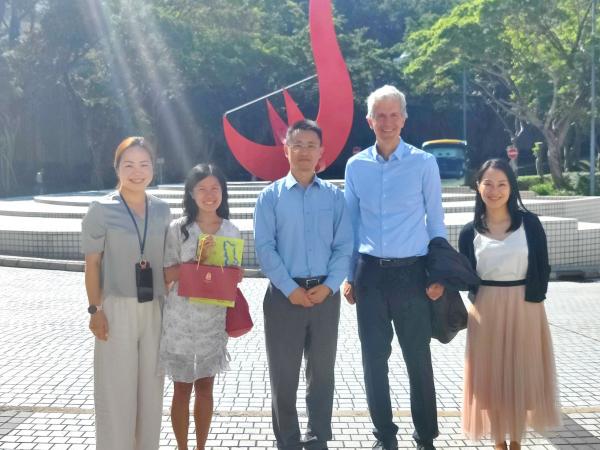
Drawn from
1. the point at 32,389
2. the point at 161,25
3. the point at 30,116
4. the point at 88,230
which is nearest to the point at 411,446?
the point at 88,230

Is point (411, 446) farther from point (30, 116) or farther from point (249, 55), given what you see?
point (30, 116)

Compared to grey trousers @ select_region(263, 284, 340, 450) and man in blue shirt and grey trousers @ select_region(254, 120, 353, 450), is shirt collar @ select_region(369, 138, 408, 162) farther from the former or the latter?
grey trousers @ select_region(263, 284, 340, 450)

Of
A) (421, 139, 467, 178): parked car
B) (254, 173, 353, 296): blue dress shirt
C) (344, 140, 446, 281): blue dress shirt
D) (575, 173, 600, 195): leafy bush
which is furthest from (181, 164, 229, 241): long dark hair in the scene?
(421, 139, 467, 178): parked car

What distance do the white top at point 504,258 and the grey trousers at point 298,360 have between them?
0.71 meters

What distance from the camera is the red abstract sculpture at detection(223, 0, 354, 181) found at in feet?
34.6

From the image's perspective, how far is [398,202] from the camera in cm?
304

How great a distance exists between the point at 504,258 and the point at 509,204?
10.6 inches

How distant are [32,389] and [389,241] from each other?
2.33 m

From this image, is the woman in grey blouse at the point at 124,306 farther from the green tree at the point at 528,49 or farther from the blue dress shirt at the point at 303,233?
the green tree at the point at 528,49

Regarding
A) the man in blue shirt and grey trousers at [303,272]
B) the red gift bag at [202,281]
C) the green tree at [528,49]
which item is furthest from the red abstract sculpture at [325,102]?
the green tree at [528,49]

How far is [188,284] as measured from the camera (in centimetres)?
277

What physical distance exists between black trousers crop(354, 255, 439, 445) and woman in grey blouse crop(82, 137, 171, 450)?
3.21 ft

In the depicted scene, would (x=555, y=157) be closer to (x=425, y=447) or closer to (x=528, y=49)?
(x=528, y=49)

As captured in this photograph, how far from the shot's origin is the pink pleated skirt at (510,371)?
2969 mm
